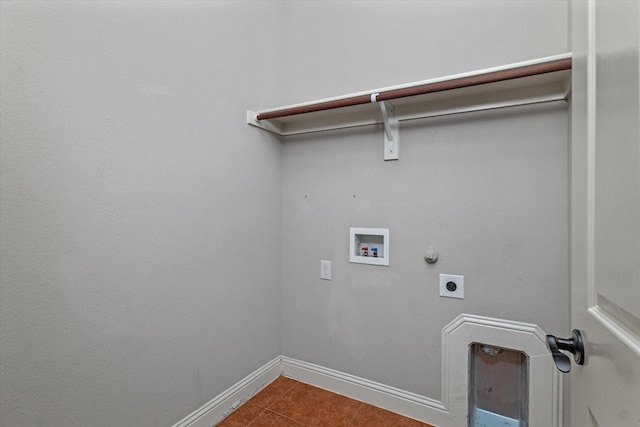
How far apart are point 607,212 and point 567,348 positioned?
33 cm

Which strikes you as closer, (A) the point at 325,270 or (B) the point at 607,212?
(B) the point at 607,212

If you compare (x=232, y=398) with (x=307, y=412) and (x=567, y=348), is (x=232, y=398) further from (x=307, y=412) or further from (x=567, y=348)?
(x=567, y=348)

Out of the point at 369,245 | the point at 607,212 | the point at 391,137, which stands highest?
the point at 391,137

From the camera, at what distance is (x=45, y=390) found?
941 mm

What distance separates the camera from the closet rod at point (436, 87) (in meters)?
1.16

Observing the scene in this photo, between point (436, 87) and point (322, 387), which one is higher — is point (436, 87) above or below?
above

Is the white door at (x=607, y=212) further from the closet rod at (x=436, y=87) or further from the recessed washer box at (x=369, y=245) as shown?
the recessed washer box at (x=369, y=245)

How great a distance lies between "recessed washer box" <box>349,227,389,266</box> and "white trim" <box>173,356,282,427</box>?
2.98 ft

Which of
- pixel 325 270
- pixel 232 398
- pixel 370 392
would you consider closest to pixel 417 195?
pixel 325 270

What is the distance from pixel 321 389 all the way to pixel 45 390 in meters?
1.37

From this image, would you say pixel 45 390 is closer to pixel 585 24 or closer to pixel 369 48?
pixel 585 24

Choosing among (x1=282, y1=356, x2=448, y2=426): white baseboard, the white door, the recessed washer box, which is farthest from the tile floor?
the white door

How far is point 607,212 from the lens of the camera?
0.52 meters

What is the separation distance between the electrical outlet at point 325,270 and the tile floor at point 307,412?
0.71 meters
